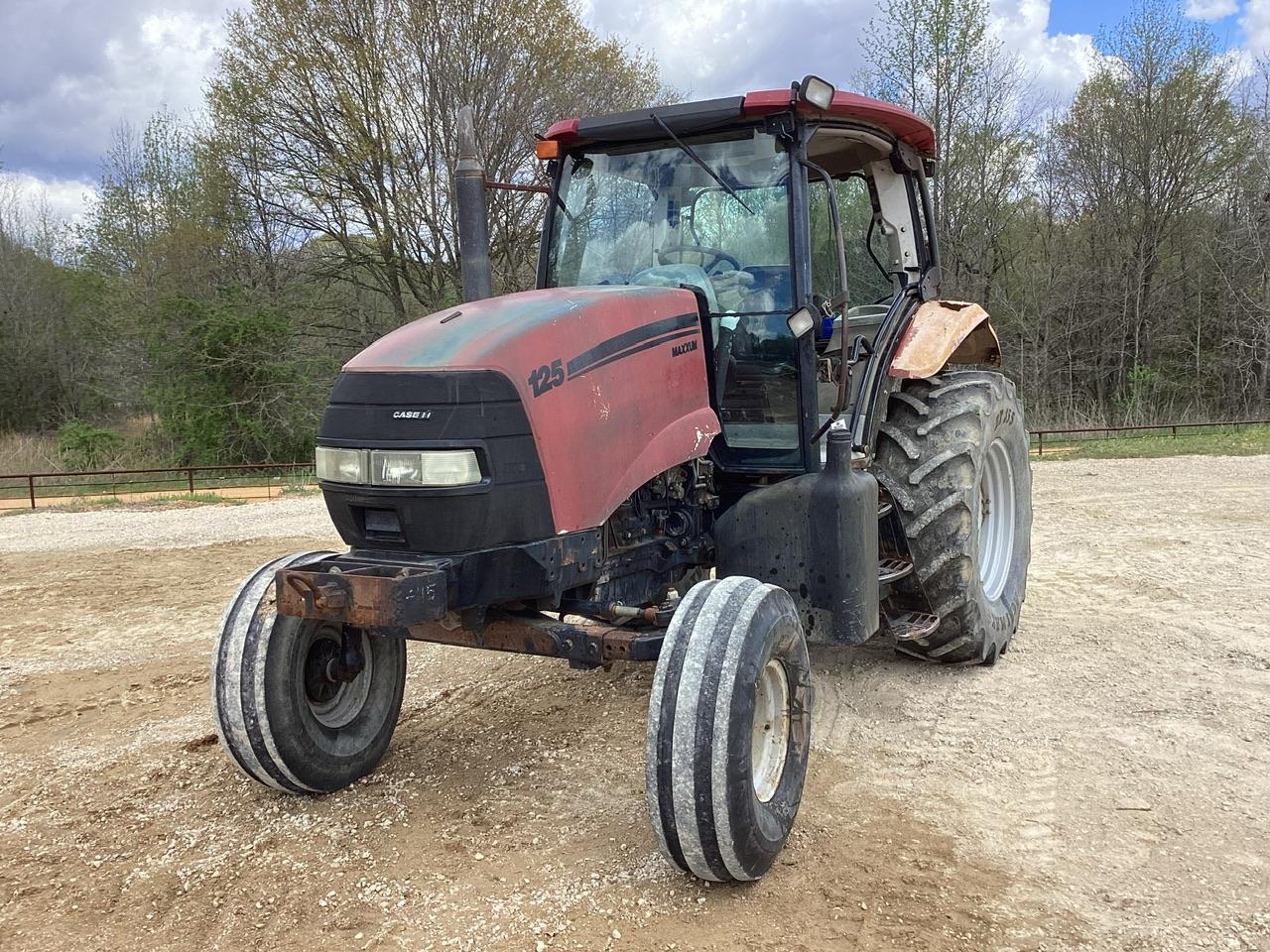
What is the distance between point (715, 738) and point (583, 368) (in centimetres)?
114

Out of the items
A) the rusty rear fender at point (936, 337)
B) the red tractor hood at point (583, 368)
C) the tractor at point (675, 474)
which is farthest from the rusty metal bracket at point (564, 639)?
the rusty rear fender at point (936, 337)

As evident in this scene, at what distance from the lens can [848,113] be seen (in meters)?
3.79

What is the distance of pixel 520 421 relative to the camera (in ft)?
8.49

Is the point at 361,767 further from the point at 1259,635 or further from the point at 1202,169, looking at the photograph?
the point at 1202,169

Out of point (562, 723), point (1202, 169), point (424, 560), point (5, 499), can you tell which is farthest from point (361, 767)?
point (1202, 169)

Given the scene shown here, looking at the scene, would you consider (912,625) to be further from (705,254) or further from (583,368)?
(583,368)

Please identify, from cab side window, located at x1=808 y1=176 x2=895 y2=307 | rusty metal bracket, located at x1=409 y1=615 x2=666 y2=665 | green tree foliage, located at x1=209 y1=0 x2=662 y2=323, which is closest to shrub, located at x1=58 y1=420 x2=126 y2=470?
green tree foliage, located at x1=209 y1=0 x2=662 y2=323

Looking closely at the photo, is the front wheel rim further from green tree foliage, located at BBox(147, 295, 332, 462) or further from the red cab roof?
green tree foliage, located at BBox(147, 295, 332, 462)

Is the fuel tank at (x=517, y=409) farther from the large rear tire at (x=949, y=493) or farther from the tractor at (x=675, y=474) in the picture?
the large rear tire at (x=949, y=493)

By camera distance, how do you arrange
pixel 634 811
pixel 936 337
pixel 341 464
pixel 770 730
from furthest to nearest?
pixel 936 337 < pixel 634 811 < pixel 770 730 < pixel 341 464

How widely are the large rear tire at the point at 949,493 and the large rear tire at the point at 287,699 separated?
7.62 feet

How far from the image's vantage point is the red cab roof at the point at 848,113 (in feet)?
11.2

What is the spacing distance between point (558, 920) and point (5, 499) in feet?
46.3

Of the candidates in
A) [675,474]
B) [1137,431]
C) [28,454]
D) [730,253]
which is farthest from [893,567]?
[28,454]
